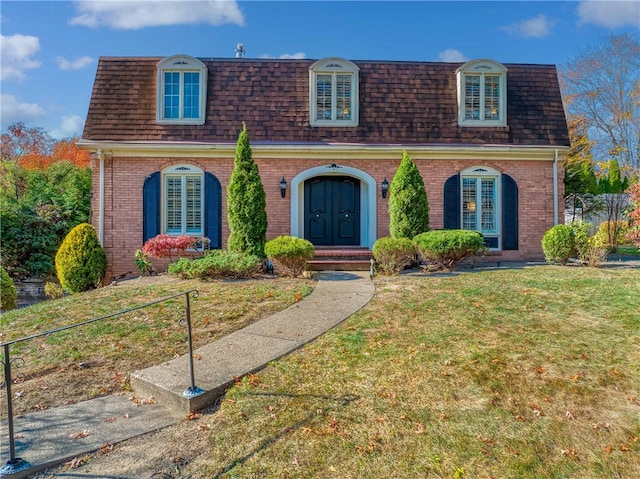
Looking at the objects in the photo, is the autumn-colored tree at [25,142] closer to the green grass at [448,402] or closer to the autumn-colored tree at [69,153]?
the autumn-colored tree at [69,153]

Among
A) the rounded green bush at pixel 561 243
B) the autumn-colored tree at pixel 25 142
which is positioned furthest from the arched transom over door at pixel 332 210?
the autumn-colored tree at pixel 25 142

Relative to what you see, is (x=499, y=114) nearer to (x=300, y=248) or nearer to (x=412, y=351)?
(x=300, y=248)

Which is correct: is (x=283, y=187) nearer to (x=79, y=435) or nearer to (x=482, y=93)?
(x=482, y=93)

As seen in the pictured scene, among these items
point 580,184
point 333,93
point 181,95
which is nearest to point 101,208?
point 181,95

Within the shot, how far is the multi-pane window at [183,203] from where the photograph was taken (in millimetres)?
11195

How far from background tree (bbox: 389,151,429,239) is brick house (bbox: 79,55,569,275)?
1.07m

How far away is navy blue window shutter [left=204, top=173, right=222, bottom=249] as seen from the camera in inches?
437

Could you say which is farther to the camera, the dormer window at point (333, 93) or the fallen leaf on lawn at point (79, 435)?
the dormer window at point (333, 93)

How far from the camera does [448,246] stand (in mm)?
9023

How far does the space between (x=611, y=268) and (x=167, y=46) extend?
44.3 feet

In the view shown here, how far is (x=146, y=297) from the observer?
24.8ft

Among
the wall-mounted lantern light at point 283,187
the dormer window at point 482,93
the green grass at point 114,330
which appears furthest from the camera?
the dormer window at point 482,93

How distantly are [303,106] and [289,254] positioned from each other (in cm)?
511

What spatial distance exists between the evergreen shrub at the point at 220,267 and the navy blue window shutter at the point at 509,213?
7.26 meters
